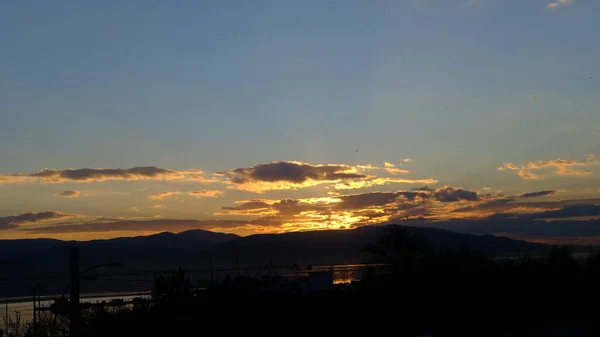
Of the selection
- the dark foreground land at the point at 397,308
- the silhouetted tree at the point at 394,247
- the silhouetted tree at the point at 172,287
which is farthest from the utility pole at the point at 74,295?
the silhouetted tree at the point at 394,247

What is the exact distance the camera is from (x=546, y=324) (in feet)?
148

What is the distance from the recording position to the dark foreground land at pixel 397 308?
37800 mm

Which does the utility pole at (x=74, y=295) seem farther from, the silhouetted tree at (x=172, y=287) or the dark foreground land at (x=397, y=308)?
the silhouetted tree at (x=172, y=287)

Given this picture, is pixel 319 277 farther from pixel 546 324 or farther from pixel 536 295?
pixel 546 324

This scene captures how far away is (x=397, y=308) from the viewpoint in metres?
Answer: 47.4

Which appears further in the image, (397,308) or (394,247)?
(394,247)

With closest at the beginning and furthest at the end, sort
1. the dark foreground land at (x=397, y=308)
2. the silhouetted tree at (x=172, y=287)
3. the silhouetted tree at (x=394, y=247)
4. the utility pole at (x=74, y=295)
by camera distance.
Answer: the utility pole at (x=74, y=295)
the dark foreground land at (x=397, y=308)
the silhouetted tree at (x=172, y=287)
the silhouetted tree at (x=394, y=247)

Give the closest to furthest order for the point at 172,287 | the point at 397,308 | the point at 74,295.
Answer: the point at 74,295
the point at 397,308
the point at 172,287

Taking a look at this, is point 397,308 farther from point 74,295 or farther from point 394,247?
point 394,247

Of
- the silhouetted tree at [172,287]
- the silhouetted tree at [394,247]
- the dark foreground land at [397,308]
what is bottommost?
the dark foreground land at [397,308]

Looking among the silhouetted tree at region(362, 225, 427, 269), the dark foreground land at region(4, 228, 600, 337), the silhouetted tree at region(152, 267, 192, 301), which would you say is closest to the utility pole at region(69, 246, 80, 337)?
the dark foreground land at region(4, 228, 600, 337)

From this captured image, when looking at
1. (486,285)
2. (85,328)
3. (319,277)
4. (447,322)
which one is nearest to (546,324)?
(447,322)

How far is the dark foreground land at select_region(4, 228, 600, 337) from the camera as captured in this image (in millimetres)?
37800

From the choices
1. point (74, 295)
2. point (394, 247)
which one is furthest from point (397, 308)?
point (394, 247)
